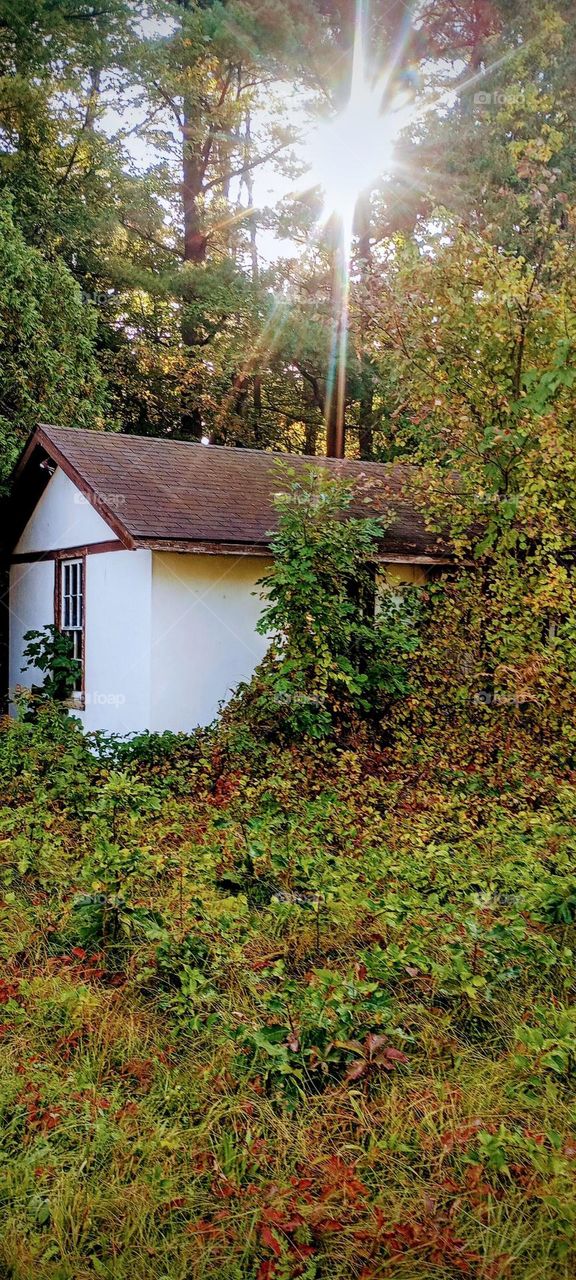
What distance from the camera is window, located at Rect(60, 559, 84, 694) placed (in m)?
14.0

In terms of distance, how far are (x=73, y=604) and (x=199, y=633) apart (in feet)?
8.78

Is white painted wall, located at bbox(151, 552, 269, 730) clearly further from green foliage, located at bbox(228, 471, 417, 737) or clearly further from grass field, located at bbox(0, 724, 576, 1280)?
grass field, located at bbox(0, 724, 576, 1280)

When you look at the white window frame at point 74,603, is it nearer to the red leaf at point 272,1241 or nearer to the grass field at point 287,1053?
the grass field at point 287,1053

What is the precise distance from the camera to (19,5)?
19922 mm

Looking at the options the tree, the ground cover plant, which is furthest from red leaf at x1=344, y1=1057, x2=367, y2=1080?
the tree

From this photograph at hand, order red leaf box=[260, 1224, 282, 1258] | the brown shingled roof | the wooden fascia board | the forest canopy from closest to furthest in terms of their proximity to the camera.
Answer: red leaf box=[260, 1224, 282, 1258], the wooden fascia board, the brown shingled roof, the forest canopy

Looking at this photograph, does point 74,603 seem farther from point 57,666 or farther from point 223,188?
point 223,188

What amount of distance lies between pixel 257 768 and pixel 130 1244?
6.74 metres

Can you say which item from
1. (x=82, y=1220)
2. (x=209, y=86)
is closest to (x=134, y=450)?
(x=82, y=1220)

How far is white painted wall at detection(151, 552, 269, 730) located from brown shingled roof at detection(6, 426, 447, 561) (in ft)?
1.68

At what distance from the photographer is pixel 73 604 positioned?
14.4 metres

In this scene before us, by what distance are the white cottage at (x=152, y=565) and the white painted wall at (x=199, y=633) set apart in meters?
0.01

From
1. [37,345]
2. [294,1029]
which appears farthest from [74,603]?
[294,1029]

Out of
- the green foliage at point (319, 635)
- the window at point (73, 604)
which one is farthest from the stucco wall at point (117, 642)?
the green foliage at point (319, 635)
